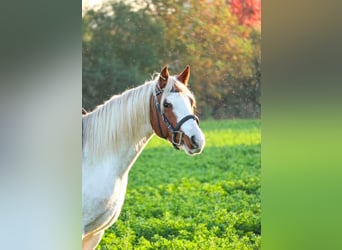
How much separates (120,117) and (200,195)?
0.81 m

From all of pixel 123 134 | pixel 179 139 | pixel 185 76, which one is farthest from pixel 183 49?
pixel 123 134

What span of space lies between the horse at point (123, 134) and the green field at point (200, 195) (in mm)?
77

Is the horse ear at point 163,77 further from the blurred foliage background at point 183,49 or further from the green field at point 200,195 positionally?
the green field at point 200,195

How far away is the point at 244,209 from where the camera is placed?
18.2ft

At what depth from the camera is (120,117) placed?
18.4 ft

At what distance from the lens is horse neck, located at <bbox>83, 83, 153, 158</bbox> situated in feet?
18.3

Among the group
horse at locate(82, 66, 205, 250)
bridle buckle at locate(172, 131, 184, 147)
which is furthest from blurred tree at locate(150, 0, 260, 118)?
bridle buckle at locate(172, 131, 184, 147)

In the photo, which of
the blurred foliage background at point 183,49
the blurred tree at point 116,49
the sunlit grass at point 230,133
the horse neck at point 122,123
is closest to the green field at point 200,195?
the sunlit grass at point 230,133

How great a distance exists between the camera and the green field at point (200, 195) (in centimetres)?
556

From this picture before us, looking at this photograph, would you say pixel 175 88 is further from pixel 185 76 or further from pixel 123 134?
pixel 123 134

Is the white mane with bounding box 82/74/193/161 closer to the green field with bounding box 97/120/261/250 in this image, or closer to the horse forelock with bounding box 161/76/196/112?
the horse forelock with bounding box 161/76/196/112
